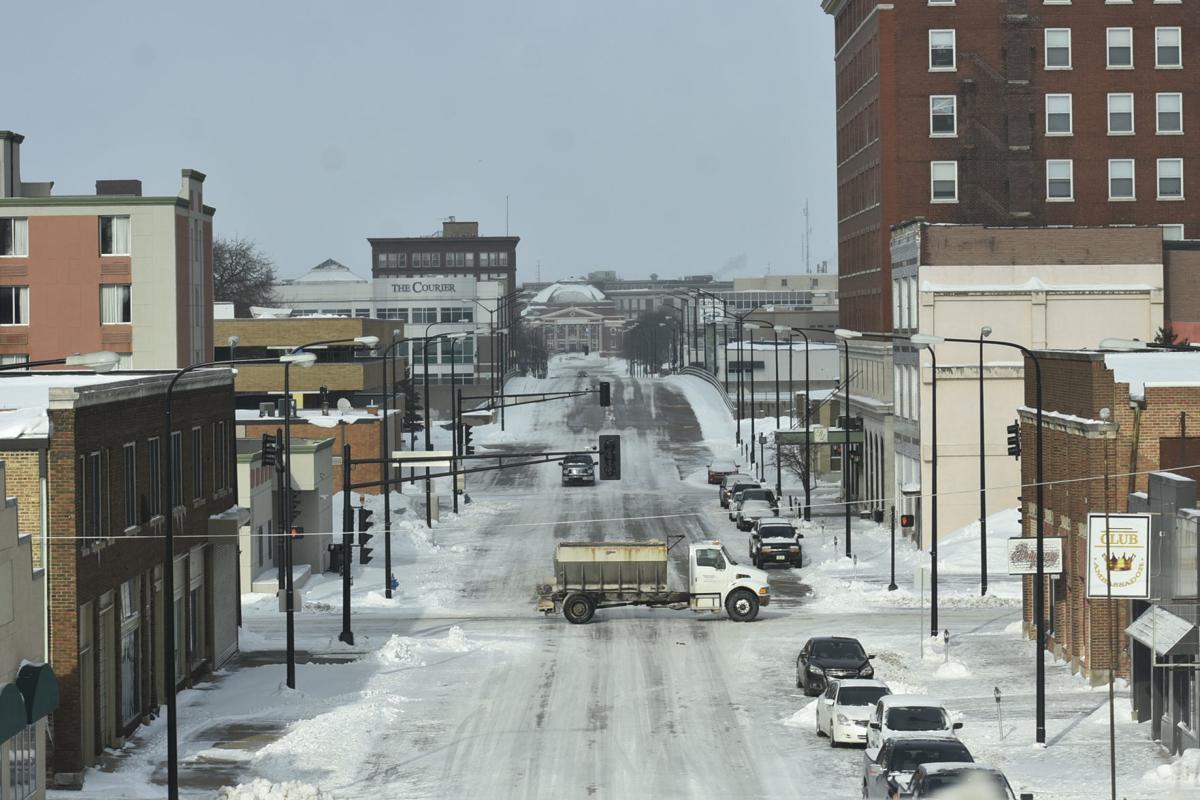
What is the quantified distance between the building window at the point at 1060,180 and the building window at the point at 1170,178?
14.2 feet

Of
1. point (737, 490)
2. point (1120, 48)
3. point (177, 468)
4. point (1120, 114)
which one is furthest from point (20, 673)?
point (1120, 48)

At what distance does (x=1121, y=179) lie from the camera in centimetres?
9162

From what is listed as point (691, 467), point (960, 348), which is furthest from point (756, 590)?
point (691, 467)

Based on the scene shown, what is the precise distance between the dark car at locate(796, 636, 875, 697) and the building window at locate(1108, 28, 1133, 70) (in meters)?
56.2

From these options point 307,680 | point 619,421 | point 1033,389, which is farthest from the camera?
point 619,421

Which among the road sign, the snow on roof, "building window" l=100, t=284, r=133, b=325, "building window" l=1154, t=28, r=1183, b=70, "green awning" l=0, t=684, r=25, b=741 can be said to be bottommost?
"green awning" l=0, t=684, r=25, b=741

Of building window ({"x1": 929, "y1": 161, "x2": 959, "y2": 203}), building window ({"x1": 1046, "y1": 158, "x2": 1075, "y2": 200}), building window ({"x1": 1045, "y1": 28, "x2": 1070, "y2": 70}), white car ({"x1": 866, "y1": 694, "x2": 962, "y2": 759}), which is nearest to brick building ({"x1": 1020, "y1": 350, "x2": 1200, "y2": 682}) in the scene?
white car ({"x1": 866, "y1": 694, "x2": 962, "y2": 759})

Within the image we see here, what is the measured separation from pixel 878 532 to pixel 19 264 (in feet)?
126

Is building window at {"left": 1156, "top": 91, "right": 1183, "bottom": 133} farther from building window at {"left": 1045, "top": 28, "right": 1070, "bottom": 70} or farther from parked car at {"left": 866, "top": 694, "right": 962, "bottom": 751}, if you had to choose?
parked car at {"left": 866, "top": 694, "right": 962, "bottom": 751}

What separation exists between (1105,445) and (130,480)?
22055 millimetres

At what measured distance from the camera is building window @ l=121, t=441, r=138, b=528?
3881 centimetres

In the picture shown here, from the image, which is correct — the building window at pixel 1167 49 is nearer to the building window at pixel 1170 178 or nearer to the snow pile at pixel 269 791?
the building window at pixel 1170 178

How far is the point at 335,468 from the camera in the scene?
8500 cm

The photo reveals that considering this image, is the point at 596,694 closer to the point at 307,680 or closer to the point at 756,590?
the point at 307,680
